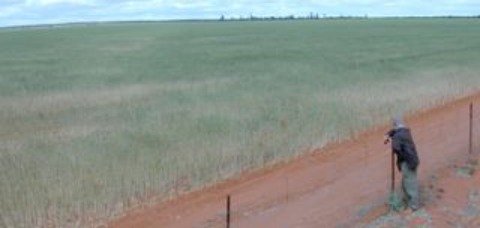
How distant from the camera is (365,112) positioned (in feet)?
75.4

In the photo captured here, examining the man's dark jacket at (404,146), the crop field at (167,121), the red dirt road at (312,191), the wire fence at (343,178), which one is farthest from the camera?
the crop field at (167,121)

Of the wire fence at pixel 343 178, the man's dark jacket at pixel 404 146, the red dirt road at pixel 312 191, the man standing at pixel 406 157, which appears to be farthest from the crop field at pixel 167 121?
the man's dark jacket at pixel 404 146

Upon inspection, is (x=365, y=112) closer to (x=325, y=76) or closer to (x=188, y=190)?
(x=188, y=190)

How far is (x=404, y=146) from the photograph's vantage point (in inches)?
440

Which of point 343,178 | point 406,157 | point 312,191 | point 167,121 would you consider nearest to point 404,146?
point 406,157

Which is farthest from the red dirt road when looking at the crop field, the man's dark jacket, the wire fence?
the man's dark jacket

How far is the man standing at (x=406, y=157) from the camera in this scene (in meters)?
11.1

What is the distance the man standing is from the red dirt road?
0.66 metres

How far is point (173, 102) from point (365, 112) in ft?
24.9

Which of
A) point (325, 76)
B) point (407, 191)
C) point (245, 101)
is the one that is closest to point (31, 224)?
point (407, 191)

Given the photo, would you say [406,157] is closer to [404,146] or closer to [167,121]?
[404,146]

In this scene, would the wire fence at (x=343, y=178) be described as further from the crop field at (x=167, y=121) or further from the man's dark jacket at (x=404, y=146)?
the man's dark jacket at (x=404, y=146)

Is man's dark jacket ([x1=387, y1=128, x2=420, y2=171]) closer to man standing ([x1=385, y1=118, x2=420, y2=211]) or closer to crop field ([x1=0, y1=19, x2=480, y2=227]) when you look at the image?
man standing ([x1=385, y1=118, x2=420, y2=211])

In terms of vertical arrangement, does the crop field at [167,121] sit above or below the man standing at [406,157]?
below
